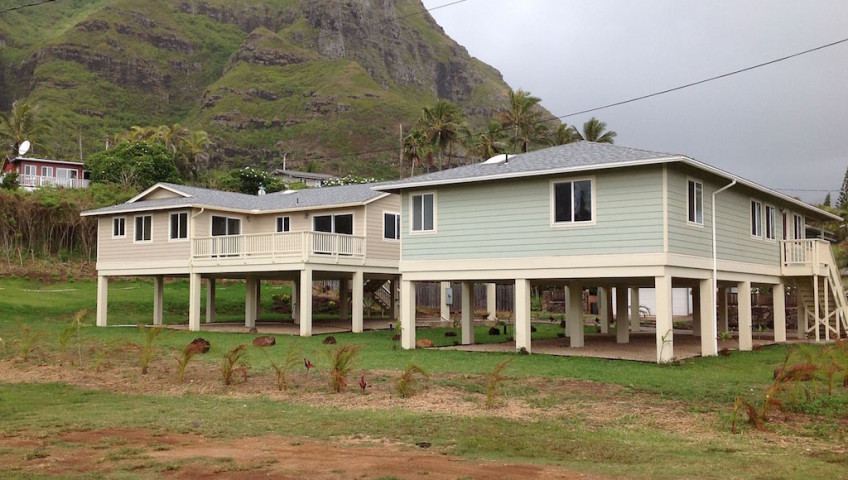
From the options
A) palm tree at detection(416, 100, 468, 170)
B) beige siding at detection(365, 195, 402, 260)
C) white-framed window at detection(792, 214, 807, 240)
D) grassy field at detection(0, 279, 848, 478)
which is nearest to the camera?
grassy field at detection(0, 279, 848, 478)

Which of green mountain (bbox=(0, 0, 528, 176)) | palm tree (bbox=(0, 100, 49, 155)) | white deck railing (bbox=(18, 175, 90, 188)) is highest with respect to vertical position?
green mountain (bbox=(0, 0, 528, 176))

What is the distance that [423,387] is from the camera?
16.4 m

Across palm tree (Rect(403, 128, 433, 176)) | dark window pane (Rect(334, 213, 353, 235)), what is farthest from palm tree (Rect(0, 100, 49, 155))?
dark window pane (Rect(334, 213, 353, 235))

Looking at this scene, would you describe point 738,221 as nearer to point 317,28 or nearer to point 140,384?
point 140,384

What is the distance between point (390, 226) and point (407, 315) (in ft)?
30.7

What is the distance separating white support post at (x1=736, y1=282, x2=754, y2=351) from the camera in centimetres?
2578

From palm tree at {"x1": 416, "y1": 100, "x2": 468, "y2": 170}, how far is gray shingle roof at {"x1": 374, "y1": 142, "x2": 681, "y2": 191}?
42.1 meters

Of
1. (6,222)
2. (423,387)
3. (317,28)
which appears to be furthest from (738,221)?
(317,28)

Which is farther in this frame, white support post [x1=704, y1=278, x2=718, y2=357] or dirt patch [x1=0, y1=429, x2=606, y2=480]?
white support post [x1=704, y1=278, x2=718, y2=357]

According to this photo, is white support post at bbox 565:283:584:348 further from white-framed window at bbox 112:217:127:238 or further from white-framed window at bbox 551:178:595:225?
white-framed window at bbox 112:217:127:238

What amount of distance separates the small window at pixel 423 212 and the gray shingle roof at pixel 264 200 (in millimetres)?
7640

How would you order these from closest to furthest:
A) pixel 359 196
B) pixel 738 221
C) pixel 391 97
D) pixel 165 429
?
pixel 165 429 → pixel 738 221 → pixel 359 196 → pixel 391 97

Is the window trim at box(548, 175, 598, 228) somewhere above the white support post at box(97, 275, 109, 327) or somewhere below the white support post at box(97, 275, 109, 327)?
above

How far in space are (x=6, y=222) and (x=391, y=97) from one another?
347 feet
